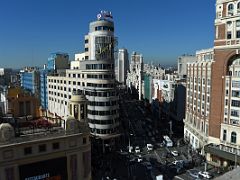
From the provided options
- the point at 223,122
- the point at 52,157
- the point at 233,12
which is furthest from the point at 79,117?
the point at 233,12

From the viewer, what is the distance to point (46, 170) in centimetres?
2730

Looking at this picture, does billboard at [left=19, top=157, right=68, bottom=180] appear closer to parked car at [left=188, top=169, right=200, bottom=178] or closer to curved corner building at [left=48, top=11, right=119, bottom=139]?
parked car at [left=188, top=169, right=200, bottom=178]

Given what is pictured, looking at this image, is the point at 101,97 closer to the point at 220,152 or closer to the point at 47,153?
the point at 220,152

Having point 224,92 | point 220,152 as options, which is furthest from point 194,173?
point 224,92

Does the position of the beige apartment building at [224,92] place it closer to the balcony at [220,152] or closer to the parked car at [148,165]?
the balcony at [220,152]

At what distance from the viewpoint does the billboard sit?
86.3ft

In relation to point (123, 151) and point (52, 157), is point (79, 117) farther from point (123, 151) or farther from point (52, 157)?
point (123, 151)

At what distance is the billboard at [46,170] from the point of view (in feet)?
86.3

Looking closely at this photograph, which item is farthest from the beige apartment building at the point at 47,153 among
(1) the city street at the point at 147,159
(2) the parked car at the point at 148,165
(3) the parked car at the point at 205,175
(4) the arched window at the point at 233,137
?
(4) the arched window at the point at 233,137

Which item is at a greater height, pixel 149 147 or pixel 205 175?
pixel 205 175

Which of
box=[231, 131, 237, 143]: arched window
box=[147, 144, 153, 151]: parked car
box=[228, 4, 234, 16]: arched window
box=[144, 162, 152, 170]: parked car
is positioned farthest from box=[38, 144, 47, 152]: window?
box=[228, 4, 234, 16]: arched window

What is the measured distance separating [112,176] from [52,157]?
108 feet

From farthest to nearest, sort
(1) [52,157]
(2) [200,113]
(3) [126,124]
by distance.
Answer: (3) [126,124]
(2) [200,113]
(1) [52,157]

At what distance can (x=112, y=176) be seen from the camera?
5803 cm
